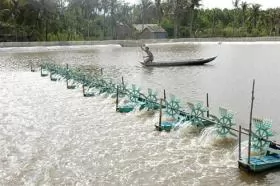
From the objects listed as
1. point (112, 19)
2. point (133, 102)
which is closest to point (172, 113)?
point (133, 102)

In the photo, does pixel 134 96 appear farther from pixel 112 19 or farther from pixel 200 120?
pixel 112 19

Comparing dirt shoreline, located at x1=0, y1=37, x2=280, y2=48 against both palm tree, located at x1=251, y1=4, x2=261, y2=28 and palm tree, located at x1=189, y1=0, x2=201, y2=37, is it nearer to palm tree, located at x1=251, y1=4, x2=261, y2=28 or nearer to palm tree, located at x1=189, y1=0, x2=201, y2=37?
palm tree, located at x1=189, y1=0, x2=201, y2=37

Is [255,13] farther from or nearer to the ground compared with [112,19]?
farther from the ground

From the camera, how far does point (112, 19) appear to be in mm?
110875

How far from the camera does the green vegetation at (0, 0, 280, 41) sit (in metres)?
92.4

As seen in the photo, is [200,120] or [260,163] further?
[200,120]

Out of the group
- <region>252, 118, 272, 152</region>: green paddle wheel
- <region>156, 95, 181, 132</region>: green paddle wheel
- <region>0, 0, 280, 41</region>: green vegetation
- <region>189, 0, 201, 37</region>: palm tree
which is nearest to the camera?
<region>252, 118, 272, 152</region>: green paddle wheel

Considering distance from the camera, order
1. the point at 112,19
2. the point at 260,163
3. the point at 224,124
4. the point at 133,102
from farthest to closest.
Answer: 1. the point at 112,19
2. the point at 133,102
3. the point at 224,124
4. the point at 260,163

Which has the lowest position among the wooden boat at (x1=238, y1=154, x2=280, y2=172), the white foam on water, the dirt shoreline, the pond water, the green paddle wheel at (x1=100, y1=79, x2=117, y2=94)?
the pond water

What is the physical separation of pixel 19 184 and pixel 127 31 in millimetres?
102003

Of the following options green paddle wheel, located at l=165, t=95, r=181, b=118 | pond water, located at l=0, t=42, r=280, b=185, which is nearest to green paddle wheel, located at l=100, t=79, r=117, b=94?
pond water, located at l=0, t=42, r=280, b=185

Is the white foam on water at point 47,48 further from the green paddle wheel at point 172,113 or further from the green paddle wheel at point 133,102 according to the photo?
the green paddle wheel at point 172,113

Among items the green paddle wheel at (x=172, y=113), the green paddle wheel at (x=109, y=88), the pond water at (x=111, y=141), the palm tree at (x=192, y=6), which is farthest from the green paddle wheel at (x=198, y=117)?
the palm tree at (x=192, y=6)

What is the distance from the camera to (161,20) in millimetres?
126375
